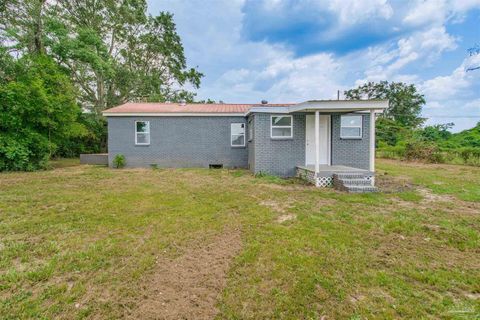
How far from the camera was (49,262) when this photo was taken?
286 centimetres

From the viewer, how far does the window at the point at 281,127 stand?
9453 millimetres

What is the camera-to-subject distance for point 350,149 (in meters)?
9.77

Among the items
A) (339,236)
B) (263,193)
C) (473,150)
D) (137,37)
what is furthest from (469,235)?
(137,37)

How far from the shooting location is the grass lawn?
216cm

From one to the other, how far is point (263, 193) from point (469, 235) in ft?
13.9

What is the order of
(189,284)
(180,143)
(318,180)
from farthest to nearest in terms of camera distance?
(180,143) → (318,180) → (189,284)

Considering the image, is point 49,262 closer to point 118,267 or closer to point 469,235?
point 118,267

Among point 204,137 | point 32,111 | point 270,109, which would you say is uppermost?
point 32,111

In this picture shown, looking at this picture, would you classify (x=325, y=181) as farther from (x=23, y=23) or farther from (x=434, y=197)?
(x=23, y=23)

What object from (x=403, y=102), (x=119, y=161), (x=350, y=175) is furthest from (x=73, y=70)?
(x=403, y=102)

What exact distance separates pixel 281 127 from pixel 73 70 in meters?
17.2

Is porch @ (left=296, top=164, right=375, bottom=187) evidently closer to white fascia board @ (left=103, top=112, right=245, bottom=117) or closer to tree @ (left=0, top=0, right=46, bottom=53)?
white fascia board @ (left=103, top=112, right=245, bottom=117)

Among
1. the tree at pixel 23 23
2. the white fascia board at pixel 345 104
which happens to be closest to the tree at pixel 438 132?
the white fascia board at pixel 345 104

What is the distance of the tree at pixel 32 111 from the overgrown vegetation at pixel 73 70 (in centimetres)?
3
